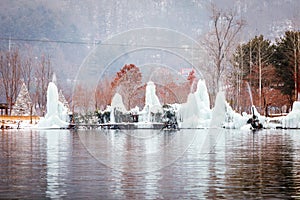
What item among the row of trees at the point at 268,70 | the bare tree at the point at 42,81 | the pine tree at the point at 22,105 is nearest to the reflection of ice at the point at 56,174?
the pine tree at the point at 22,105

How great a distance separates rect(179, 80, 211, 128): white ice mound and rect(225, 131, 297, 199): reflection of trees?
84.1ft

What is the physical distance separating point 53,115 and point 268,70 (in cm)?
2008

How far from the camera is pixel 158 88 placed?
57219mm

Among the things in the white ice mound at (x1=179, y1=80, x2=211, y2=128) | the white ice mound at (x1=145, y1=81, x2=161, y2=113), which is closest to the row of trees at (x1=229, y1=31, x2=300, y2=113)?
the white ice mound at (x1=145, y1=81, x2=161, y2=113)

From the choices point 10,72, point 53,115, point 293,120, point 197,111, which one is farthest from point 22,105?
point 293,120

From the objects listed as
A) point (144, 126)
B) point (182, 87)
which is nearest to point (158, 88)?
point (182, 87)

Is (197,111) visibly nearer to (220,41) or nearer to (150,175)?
(220,41)

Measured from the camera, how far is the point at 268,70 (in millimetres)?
51812

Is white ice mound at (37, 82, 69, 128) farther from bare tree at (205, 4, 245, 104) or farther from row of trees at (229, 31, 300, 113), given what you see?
row of trees at (229, 31, 300, 113)

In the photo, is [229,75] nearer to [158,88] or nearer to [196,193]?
[158,88]

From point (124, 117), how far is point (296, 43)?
55.8 ft

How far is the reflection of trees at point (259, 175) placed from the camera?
25.5 ft

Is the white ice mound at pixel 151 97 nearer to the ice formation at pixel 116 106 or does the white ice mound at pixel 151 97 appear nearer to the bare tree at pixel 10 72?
the ice formation at pixel 116 106

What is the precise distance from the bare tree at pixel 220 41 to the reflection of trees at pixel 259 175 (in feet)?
117
